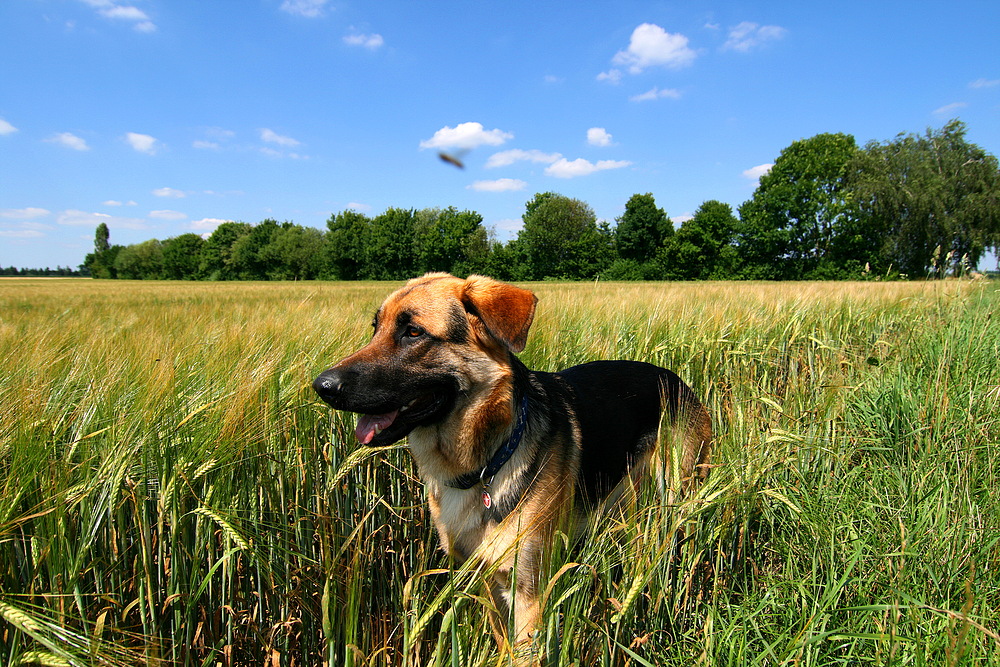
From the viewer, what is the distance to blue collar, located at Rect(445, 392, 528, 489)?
7.20ft

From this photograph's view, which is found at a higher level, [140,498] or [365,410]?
[365,410]

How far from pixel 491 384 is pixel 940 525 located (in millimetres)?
1793

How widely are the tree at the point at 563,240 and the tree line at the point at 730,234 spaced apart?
0.13 m

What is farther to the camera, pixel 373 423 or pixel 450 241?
pixel 450 241

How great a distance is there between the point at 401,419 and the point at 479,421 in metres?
0.35

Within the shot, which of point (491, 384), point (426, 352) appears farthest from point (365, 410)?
point (491, 384)

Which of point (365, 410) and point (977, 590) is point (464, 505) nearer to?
point (365, 410)

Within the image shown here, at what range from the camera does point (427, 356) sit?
2.29 meters

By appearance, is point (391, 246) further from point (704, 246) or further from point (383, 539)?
point (383, 539)

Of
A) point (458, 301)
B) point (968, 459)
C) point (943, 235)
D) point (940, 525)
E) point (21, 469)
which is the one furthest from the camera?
point (943, 235)

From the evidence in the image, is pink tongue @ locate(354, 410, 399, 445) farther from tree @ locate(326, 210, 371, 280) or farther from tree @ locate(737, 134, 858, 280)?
tree @ locate(326, 210, 371, 280)

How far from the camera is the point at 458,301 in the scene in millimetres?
2453

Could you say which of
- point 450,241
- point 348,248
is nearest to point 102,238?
point 348,248

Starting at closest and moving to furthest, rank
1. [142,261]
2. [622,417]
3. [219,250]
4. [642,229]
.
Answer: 1. [622,417]
2. [642,229]
3. [219,250]
4. [142,261]
